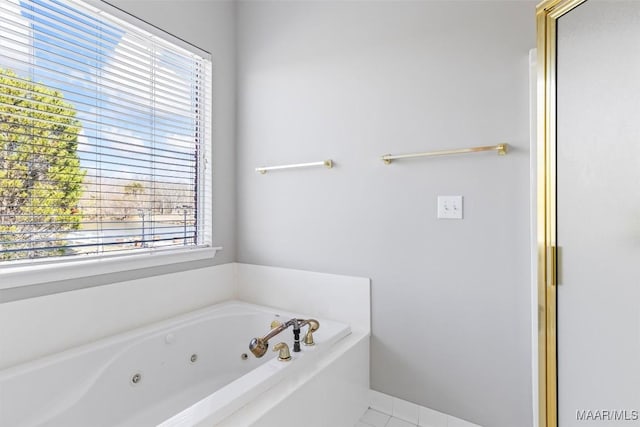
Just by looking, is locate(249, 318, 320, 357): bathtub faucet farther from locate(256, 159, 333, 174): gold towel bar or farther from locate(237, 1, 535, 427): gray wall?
locate(256, 159, 333, 174): gold towel bar

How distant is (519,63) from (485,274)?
3.13 feet

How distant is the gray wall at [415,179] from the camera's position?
59.6 inches

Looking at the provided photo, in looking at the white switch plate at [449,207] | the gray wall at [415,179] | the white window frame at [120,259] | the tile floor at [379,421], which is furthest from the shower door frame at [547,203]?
the white window frame at [120,259]

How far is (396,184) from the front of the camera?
1782 millimetres

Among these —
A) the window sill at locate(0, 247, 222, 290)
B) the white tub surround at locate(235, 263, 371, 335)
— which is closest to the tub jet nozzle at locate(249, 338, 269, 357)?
the white tub surround at locate(235, 263, 371, 335)

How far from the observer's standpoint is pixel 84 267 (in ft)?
5.22

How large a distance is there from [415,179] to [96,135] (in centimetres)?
162

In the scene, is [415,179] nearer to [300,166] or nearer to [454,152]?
[454,152]

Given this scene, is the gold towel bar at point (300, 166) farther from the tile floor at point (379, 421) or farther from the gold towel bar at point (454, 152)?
the tile floor at point (379, 421)

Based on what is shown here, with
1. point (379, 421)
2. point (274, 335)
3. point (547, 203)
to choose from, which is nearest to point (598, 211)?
point (547, 203)

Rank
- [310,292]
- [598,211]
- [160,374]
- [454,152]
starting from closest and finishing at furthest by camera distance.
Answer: [598,211], [454,152], [160,374], [310,292]

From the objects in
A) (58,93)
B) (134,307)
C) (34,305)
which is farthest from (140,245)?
(58,93)

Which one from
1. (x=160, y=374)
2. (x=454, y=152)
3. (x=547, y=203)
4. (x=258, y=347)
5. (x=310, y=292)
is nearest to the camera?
(x=547, y=203)

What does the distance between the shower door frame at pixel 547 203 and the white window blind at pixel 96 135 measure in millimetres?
1868
